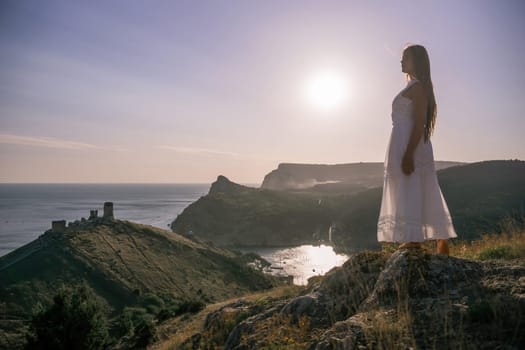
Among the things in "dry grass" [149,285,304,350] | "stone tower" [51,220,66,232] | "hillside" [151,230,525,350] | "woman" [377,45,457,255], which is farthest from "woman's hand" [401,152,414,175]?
"stone tower" [51,220,66,232]

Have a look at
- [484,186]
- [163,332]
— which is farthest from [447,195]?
[163,332]

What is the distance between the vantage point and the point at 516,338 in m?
2.89

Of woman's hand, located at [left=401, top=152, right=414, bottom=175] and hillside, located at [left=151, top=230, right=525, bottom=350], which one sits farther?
woman's hand, located at [left=401, top=152, right=414, bottom=175]

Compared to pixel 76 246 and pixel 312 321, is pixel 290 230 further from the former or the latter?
pixel 312 321

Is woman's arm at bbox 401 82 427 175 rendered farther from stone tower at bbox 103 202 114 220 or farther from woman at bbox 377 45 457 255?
stone tower at bbox 103 202 114 220

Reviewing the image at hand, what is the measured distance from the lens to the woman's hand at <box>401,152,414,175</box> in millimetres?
5020

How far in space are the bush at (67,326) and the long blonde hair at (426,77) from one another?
23.4m

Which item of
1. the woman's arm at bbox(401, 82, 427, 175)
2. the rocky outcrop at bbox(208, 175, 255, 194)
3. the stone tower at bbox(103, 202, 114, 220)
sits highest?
the woman's arm at bbox(401, 82, 427, 175)

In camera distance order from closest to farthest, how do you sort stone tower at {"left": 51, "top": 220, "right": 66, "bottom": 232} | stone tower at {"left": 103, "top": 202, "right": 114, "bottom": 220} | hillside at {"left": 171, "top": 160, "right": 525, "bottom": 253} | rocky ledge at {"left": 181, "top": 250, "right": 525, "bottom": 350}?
1. rocky ledge at {"left": 181, "top": 250, "right": 525, "bottom": 350}
2. stone tower at {"left": 51, "top": 220, "right": 66, "bottom": 232}
3. stone tower at {"left": 103, "top": 202, "right": 114, "bottom": 220}
4. hillside at {"left": 171, "top": 160, "right": 525, "bottom": 253}

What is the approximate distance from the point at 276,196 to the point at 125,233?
8735cm

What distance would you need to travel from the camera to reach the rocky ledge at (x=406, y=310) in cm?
308

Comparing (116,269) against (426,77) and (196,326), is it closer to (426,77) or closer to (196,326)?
(196,326)

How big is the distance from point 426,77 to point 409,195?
173 centimetres

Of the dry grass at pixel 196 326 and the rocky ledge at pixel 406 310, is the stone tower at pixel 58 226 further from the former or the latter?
the rocky ledge at pixel 406 310
